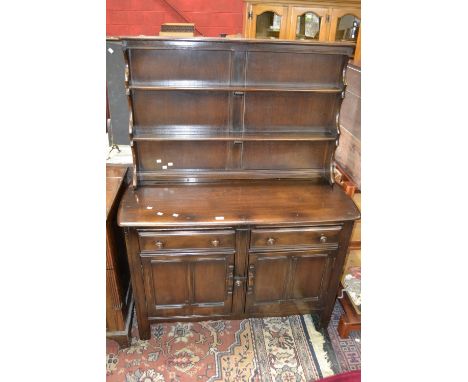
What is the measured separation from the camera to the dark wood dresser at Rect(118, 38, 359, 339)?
74.0 inches

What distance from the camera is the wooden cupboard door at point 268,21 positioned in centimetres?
302

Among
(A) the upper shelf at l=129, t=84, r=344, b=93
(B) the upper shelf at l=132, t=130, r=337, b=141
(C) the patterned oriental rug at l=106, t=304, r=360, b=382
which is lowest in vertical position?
(C) the patterned oriental rug at l=106, t=304, r=360, b=382

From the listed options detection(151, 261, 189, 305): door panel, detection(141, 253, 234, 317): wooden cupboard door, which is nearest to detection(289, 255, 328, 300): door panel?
detection(141, 253, 234, 317): wooden cupboard door

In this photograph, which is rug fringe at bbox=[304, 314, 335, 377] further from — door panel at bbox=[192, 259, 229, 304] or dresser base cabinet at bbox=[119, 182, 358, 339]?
door panel at bbox=[192, 259, 229, 304]

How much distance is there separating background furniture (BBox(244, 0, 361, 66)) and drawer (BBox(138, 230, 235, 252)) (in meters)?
2.09

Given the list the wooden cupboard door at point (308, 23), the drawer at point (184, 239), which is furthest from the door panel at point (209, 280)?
the wooden cupboard door at point (308, 23)

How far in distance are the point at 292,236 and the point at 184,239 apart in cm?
64

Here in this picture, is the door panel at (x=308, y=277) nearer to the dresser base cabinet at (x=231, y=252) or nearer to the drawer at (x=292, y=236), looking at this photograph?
the dresser base cabinet at (x=231, y=252)

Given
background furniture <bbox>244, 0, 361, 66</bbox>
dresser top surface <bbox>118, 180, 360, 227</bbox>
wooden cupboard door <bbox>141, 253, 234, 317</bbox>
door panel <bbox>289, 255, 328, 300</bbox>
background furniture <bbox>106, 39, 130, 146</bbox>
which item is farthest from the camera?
background furniture <bbox>244, 0, 361, 66</bbox>

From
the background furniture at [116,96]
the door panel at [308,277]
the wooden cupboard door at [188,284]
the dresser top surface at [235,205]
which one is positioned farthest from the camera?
the background furniture at [116,96]

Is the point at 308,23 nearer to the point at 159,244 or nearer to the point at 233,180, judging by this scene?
the point at 233,180

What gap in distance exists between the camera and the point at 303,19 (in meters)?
3.12

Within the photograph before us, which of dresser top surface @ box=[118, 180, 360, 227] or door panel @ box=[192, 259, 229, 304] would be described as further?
door panel @ box=[192, 259, 229, 304]
